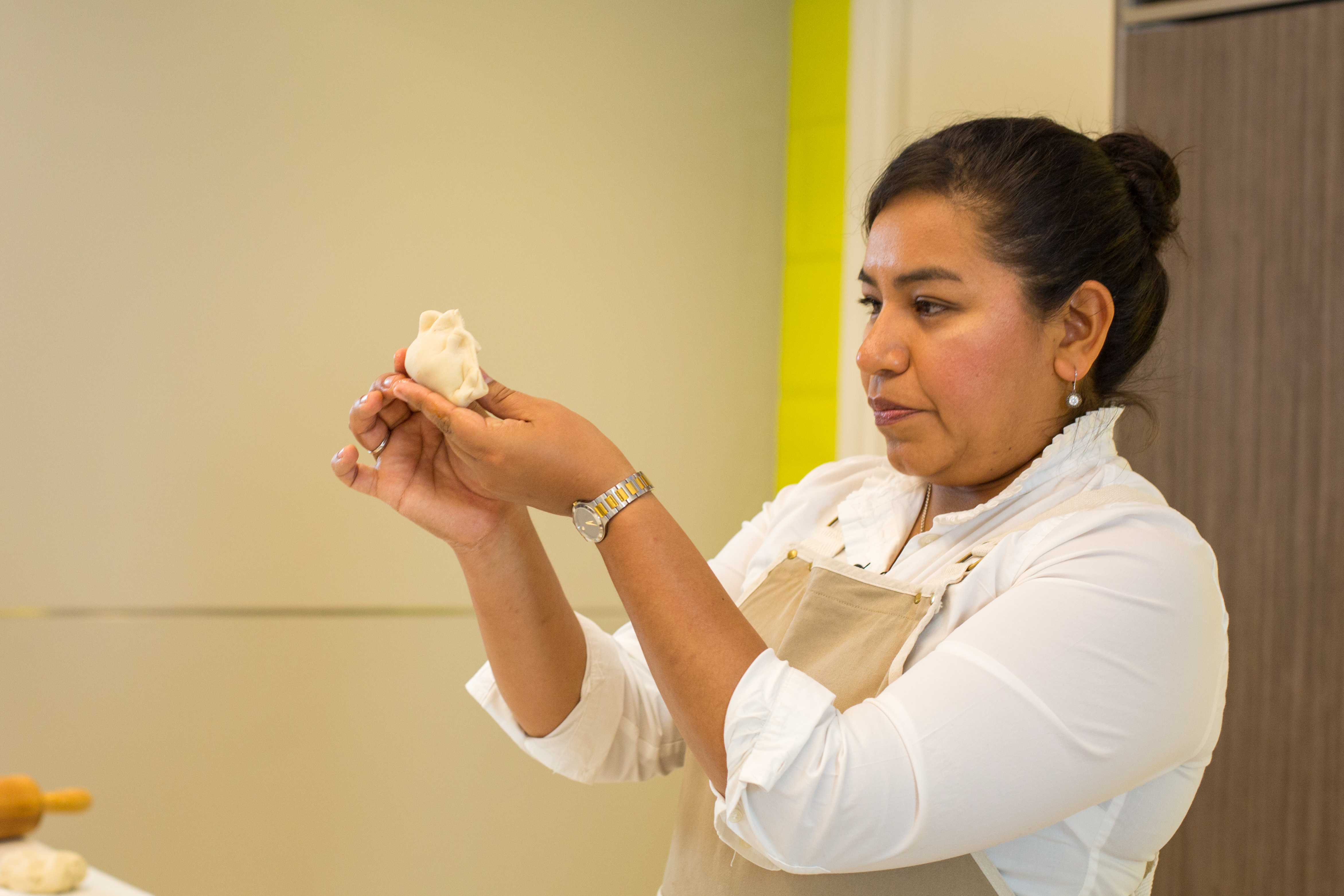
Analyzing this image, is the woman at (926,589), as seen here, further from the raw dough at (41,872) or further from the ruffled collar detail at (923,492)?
the raw dough at (41,872)

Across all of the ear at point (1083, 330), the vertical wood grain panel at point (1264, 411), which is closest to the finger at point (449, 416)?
the ear at point (1083, 330)

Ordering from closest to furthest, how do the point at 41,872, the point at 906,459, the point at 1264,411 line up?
the point at 41,872 < the point at 906,459 < the point at 1264,411

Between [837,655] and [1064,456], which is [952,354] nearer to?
[1064,456]

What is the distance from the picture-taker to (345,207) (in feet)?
4.94

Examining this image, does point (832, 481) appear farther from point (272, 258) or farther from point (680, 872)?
point (272, 258)

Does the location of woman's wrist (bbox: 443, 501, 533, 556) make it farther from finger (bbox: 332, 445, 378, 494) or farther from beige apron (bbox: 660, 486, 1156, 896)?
beige apron (bbox: 660, 486, 1156, 896)

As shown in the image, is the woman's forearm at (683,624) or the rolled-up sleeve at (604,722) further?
the rolled-up sleeve at (604,722)

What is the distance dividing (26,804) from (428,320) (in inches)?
19.2

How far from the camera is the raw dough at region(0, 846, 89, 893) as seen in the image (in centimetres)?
68

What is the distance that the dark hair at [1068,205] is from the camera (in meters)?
0.98

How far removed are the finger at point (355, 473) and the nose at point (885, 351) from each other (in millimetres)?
460

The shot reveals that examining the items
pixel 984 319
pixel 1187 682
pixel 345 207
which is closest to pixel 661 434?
pixel 345 207

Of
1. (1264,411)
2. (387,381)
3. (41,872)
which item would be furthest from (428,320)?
(1264,411)

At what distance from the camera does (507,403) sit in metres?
0.91
